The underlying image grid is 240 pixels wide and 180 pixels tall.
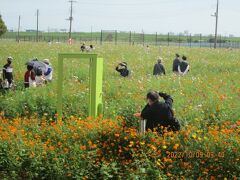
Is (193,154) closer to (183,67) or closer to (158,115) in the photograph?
(158,115)

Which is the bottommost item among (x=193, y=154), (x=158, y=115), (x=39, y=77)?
(x=193, y=154)

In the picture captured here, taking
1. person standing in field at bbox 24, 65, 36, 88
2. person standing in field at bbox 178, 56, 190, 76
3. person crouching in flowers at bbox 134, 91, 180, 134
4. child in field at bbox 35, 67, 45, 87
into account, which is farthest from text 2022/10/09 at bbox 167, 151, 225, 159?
person standing in field at bbox 178, 56, 190, 76

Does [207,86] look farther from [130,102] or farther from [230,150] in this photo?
[230,150]

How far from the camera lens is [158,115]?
7.93 meters

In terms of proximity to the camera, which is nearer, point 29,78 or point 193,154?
point 193,154

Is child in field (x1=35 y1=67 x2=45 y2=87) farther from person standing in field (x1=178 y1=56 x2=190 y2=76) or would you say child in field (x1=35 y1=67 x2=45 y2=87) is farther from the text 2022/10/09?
the text 2022/10/09

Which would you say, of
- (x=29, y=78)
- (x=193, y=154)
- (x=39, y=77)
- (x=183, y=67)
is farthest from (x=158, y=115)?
(x=183, y=67)

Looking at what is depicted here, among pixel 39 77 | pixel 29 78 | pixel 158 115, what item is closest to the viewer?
pixel 158 115

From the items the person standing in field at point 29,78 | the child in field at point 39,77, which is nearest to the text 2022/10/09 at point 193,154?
the person standing in field at point 29,78

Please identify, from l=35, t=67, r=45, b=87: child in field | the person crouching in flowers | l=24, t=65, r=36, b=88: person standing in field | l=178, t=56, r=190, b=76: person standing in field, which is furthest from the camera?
l=178, t=56, r=190, b=76: person standing in field

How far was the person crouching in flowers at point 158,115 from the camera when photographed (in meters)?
7.87

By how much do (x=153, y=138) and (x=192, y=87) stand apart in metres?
7.21

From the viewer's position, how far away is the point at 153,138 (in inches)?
285

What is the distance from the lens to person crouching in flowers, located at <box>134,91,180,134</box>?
7873 mm
